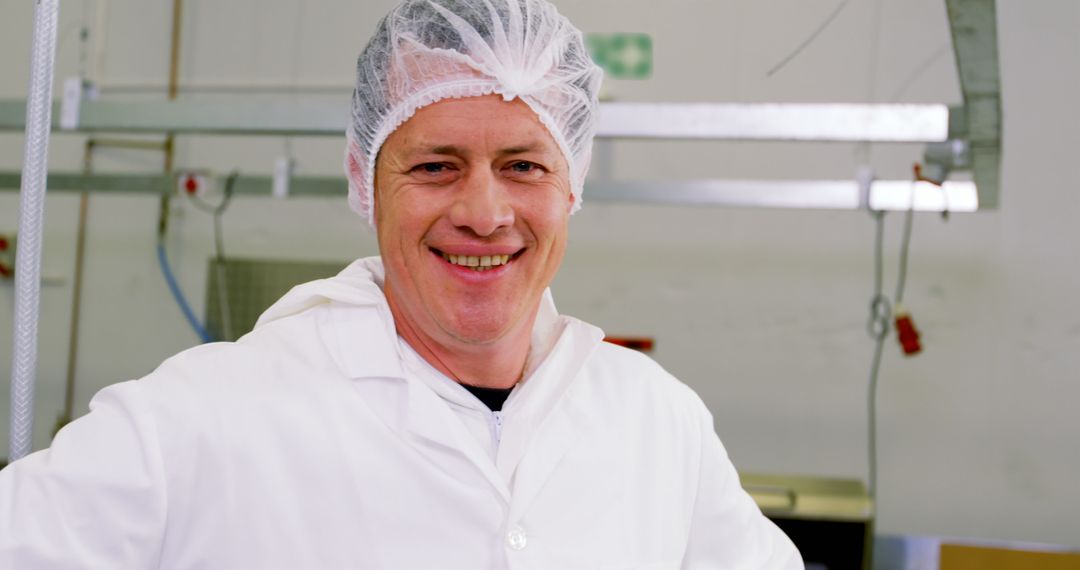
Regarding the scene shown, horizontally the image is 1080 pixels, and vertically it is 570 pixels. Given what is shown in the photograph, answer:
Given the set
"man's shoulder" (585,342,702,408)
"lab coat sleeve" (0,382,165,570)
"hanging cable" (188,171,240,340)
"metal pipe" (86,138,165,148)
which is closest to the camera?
"lab coat sleeve" (0,382,165,570)

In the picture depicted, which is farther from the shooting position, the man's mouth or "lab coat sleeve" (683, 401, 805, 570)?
"lab coat sleeve" (683, 401, 805, 570)

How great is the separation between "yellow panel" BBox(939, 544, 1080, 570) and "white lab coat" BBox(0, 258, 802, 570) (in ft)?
3.80

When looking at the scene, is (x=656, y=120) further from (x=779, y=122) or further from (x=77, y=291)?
(x=77, y=291)

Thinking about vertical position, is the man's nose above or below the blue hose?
above

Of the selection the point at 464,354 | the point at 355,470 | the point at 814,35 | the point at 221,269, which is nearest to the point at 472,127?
the point at 464,354

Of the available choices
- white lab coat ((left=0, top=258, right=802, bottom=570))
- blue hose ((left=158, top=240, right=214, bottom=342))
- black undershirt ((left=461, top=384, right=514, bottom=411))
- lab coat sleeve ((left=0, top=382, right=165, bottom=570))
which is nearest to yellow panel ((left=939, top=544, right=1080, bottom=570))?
white lab coat ((left=0, top=258, right=802, bottom=570))

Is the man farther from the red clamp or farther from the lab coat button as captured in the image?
the red clamp

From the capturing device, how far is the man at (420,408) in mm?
818

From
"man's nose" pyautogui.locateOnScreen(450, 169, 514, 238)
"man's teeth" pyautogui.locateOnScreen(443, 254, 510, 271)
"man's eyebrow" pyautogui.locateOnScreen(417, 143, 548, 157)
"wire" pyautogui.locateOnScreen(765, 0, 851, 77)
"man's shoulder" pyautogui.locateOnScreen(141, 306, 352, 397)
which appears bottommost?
"man's shoulder" pyautogui.locateOnScreen(141, 306, 352, 397)

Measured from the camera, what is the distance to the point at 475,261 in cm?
94

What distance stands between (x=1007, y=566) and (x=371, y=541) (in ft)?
5.50

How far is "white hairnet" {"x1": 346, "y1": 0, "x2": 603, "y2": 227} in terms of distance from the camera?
0.91m

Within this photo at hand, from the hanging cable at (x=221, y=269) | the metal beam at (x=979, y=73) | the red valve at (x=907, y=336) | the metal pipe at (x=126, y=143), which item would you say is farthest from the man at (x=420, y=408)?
the metal pipe at (x=126, y=143)

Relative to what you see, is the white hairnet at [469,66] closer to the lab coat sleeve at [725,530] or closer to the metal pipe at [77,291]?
the lab coat sleeve at [725,530]
